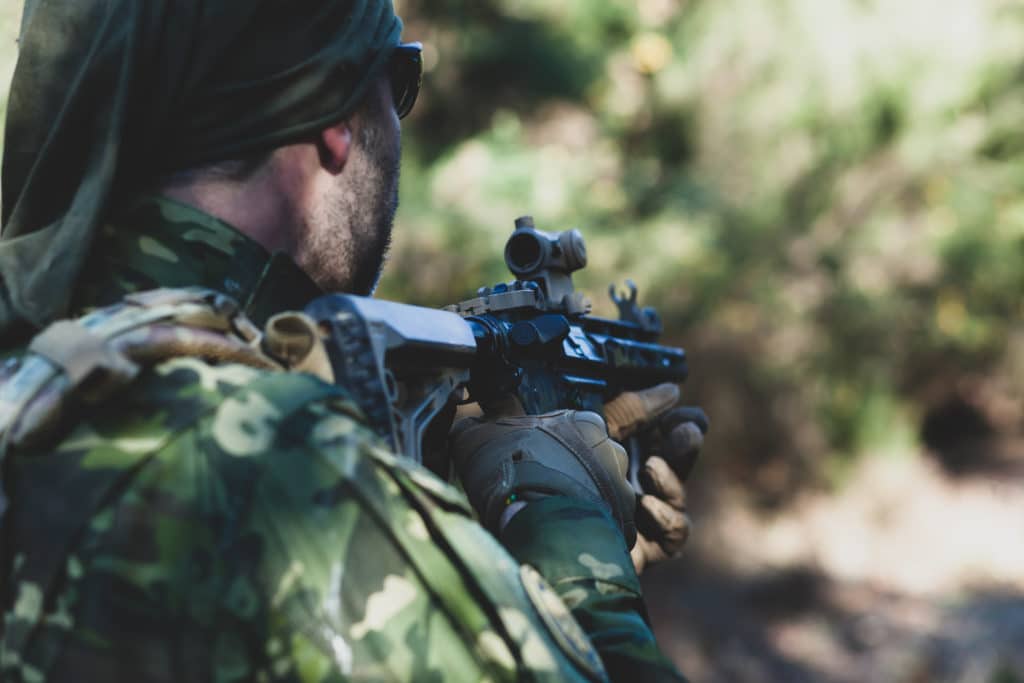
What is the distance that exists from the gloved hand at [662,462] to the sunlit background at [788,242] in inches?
126

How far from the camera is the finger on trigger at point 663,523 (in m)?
2.44

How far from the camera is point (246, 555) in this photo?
1.16 m

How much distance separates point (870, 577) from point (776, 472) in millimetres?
1169

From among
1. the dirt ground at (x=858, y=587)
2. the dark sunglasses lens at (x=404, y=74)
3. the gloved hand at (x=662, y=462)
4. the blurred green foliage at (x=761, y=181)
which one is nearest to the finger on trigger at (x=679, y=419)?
the gloved hand at (x=662, y=462)

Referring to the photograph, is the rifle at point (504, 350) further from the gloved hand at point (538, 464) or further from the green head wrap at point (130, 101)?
the green head wrap at point (130, 101)

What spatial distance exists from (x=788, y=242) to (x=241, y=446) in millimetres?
7697

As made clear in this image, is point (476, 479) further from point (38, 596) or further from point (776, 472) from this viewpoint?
point (776, 472)

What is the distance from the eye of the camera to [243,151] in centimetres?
146

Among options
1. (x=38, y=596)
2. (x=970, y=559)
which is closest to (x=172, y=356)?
(x=38, y=596)

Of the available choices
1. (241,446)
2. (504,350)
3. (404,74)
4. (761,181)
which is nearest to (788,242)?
(761,181)

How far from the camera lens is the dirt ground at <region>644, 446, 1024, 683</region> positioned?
761 cm

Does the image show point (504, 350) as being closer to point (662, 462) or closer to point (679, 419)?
point (662, 462)

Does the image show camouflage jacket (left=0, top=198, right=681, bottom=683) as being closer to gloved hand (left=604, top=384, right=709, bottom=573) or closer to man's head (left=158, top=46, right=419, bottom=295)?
man's head (left=158, top=46, right=419, bottom=295)

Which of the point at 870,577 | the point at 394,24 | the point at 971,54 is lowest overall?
the point at 394,24
